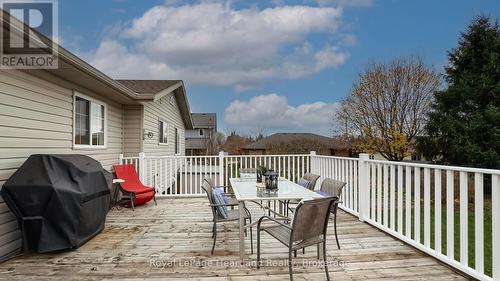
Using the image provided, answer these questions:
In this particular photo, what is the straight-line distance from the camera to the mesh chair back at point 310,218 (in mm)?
2690

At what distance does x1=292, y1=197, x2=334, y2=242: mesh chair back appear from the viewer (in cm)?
269

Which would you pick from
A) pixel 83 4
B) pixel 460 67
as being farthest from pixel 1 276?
pixel 460 67

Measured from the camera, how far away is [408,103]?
15.3 metres

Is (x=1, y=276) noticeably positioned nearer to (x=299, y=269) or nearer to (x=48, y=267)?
(x=48, y=267)

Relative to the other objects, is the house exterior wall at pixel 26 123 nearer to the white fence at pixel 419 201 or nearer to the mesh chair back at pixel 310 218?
the white fence at pixel 419 201

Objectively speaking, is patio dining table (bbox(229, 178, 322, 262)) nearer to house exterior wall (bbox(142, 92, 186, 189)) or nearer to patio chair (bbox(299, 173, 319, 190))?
patio chair (bbox(299, 173, 319, 190))

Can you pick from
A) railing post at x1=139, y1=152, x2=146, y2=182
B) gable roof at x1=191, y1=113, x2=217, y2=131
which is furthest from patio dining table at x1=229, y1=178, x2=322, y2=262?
gable roof at x1=191, y1=113, x2=217, y2=131

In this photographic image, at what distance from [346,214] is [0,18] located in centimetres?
545

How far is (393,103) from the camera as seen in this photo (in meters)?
15.5

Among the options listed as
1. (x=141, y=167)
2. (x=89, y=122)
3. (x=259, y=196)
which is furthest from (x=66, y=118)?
(x=259, y=196)

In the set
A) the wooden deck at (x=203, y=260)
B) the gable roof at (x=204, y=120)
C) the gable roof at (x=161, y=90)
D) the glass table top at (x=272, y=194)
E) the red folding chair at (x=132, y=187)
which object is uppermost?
the gable roof at (x=204, y=120)

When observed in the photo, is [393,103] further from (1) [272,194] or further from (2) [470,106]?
(1) [272,194]

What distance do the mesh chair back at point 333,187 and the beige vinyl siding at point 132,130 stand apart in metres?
5.40

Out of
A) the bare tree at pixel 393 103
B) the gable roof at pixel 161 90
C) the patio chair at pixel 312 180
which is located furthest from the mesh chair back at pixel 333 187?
the bare tree at pixel 393 103
